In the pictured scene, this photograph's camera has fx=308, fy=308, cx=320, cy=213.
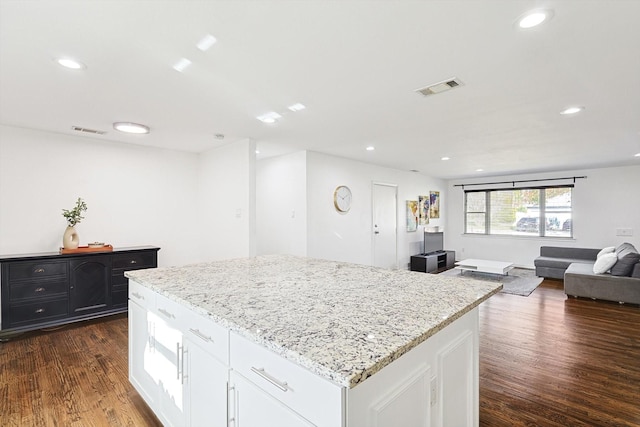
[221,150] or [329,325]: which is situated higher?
[221,150]

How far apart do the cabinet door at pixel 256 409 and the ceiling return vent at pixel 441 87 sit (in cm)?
235

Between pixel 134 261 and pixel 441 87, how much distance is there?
415 cm

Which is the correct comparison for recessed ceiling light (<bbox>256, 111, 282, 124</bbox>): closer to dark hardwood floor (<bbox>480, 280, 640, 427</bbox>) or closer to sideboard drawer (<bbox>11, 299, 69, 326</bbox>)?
dark hardwood floor (<bbox>480, 280, 640, 427</bbox>)

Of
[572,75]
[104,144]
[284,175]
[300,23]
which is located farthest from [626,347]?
[104,144]

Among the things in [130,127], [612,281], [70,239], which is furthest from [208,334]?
[612,281]

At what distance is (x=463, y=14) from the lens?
156 cm

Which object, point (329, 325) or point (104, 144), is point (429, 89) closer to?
point (329, 325)

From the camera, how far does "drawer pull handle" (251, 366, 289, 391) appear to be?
992mm

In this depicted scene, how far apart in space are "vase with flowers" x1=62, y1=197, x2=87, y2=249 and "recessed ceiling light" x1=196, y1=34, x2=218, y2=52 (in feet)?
10.4

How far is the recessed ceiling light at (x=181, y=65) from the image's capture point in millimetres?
2027

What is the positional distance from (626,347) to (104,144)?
6.51 metres

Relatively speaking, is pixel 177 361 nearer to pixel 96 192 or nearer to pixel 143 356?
pixel 143 356

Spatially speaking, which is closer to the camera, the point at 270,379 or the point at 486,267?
the point at 270,379

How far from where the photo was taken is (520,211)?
7.54 metres
